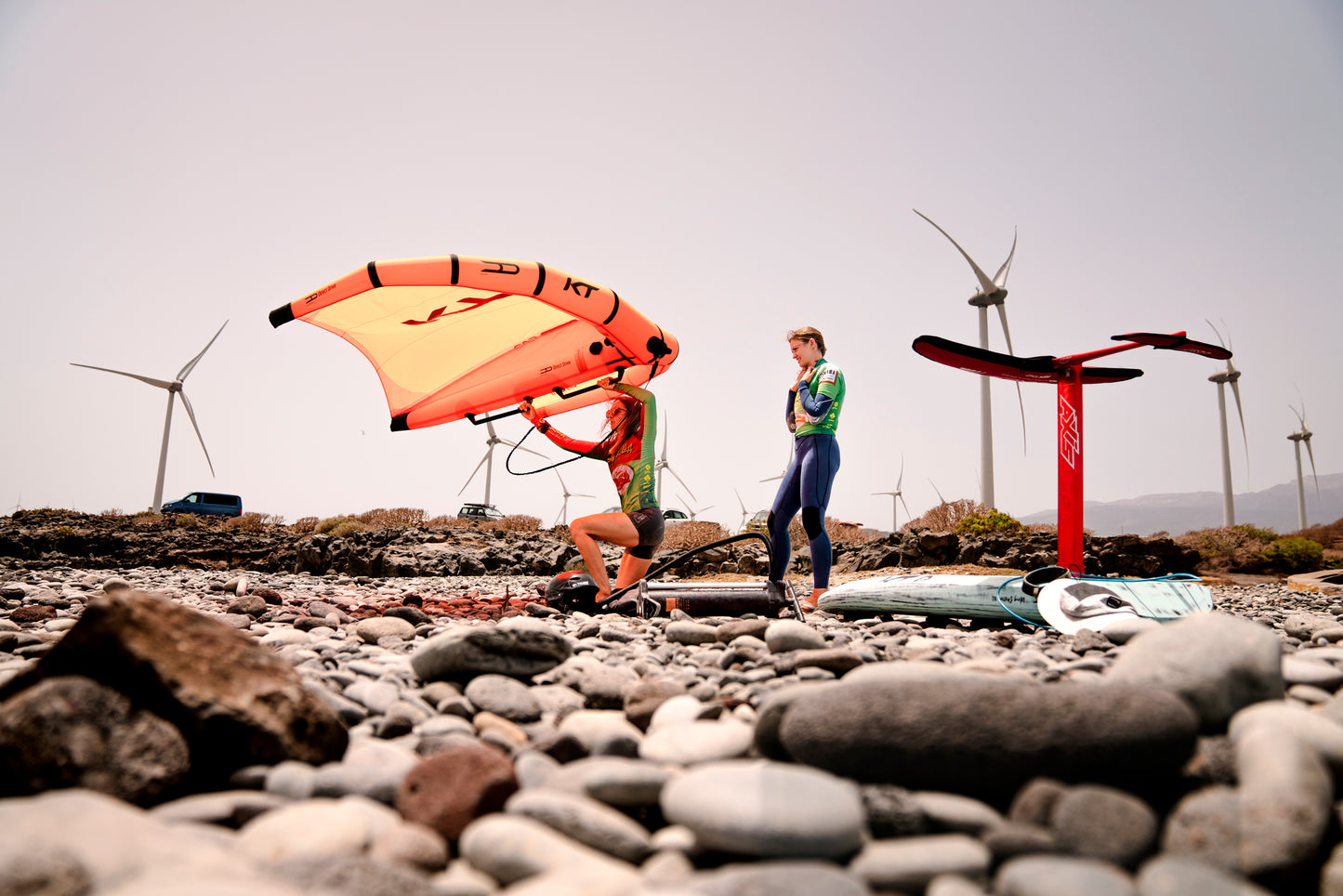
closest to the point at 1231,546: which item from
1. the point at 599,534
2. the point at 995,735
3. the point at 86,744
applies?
the point at 599,534

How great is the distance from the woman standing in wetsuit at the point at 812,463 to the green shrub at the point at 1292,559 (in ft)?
44.2

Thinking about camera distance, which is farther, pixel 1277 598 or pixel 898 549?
pixel 898 549

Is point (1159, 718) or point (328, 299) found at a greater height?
point (328, 299)

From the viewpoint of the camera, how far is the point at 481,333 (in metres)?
7.21

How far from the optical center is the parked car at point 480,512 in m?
30.3

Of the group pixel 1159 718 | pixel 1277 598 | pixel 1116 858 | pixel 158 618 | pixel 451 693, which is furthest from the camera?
pixel 1277 598

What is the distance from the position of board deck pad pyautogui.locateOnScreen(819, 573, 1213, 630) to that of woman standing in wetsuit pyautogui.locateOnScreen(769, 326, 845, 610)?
0.69m

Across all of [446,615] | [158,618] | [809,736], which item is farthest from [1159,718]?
[446,615]

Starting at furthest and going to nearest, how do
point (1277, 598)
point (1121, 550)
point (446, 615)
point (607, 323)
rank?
1. point (1121, 550)
2. point (1277, 598)
3. point (607, 323)
4. point (446, 615)

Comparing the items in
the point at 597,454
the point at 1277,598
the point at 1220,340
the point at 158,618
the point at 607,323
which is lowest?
the point at 1277,598

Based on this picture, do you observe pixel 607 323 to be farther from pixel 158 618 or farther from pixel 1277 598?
pixel 1277 598

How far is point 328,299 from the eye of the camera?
5895 millimetres

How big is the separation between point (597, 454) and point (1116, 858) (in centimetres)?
536

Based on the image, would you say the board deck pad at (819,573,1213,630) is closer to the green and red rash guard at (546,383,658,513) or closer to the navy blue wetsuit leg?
the navy blue wetsuit leg
